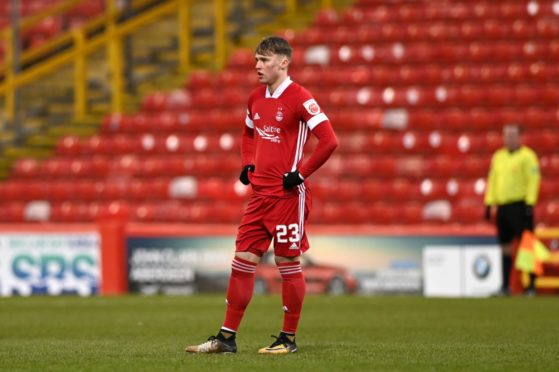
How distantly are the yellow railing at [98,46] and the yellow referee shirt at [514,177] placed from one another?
304 inches

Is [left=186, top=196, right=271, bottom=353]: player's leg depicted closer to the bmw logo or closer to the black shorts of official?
the black shorts of official

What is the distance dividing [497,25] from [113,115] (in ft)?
22.2

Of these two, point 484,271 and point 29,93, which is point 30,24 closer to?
point 29,93

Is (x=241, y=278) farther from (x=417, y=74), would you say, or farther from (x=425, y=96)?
(x=417, y=74)

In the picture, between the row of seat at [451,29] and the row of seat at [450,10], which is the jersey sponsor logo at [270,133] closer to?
the row of seat at [451,29]

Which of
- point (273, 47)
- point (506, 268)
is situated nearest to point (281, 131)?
point (273, 47)

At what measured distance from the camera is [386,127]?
63.4ft

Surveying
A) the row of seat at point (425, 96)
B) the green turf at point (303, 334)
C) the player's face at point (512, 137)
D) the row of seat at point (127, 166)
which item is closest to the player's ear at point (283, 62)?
the green turf at point (303, 334)

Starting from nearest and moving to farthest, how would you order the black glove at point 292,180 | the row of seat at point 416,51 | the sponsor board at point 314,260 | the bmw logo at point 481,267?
the black glove at point 292,180 < the bmw logo at point 481,267 < the sponsor board at point 314,260 < the row of seat at point 416,51

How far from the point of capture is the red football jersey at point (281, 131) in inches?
320

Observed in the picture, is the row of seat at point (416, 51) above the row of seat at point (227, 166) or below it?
above

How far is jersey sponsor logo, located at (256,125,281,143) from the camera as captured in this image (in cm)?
816

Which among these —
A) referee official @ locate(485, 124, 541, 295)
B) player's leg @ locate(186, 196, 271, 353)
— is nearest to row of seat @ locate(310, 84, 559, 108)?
referee official @ locate(485, 124, 541, 295)

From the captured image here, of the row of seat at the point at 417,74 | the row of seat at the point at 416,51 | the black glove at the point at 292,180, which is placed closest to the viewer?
the black glove at the point at 292,180
